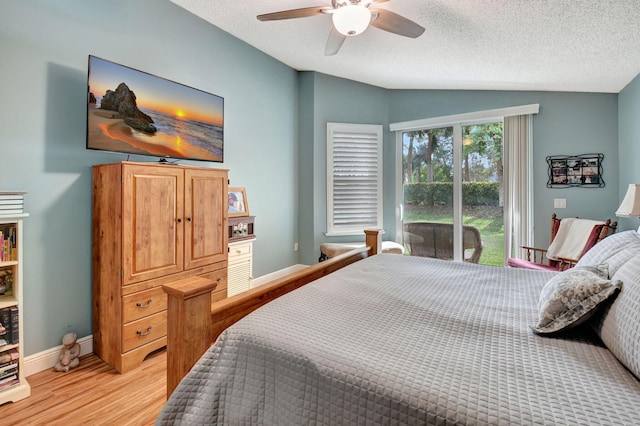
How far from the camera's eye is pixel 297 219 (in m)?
4.48

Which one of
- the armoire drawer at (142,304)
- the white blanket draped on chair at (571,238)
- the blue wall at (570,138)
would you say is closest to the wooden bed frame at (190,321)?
the armoire drawer at (142,304)

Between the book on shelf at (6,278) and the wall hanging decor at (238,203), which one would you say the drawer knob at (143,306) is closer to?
the book on shelf at (6,278)

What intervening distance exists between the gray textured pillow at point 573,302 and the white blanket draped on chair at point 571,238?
2.22 metres

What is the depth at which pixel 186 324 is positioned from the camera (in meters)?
1.15

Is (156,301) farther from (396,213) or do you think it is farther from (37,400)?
(396,213)

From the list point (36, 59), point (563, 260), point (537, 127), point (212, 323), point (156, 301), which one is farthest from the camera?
point (537, 127)

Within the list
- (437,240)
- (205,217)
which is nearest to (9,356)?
(205,217)

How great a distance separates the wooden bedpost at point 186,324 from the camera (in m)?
1.14

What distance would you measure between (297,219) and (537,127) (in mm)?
3120

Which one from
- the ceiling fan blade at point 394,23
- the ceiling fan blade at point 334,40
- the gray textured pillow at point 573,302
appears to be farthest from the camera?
the ceiling fan blade at point 334,40

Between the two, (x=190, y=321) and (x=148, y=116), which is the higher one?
(x=148, y=116)

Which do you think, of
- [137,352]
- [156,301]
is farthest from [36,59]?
[137,352]

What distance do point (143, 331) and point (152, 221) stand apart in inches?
30.6

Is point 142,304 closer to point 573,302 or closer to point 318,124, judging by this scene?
point 573,302
